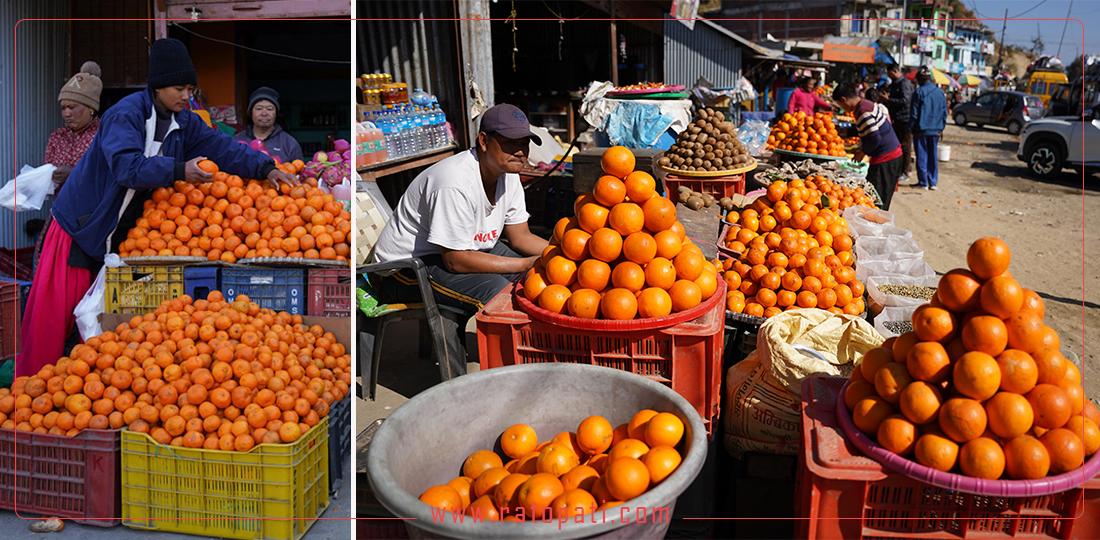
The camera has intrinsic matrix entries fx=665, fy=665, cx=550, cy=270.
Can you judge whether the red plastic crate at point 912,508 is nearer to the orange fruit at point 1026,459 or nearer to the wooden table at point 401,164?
the orange fruit at point 1026,459

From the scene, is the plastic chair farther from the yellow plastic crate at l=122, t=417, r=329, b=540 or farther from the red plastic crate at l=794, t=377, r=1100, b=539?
the red plastic crate at l=794, t=377, r=1100, b=539

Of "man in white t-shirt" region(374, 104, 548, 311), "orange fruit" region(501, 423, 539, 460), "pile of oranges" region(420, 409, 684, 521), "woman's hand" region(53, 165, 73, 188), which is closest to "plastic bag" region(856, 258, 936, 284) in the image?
"man in white t-shirt" region(374, 104, 548, 311)

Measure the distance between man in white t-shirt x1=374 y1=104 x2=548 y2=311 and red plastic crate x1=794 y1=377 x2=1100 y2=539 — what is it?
1864 millimetres

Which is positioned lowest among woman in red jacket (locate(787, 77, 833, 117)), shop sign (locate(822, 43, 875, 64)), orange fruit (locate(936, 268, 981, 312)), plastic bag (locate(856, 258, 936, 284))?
plastic bag (locate(856, 258, 936, 284))

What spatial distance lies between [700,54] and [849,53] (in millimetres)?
15708

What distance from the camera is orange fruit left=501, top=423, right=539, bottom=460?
213cm

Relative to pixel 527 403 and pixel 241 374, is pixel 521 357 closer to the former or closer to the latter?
pixel 527 403

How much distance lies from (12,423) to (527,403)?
2429mm

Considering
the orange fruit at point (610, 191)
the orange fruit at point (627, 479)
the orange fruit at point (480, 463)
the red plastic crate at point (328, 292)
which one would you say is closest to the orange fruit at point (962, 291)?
the orange fruit at point (627, 479)

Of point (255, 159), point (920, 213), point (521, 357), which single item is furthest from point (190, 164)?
point (920, 213)

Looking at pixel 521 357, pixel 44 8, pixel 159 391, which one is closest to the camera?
pixel 521 357

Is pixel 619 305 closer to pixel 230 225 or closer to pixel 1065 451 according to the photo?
pixel 1065 451

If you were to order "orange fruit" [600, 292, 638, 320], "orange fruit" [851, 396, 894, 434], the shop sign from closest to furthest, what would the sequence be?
1. "orange fruit" [851, 396, 894, 434]
2. "orange fruit" [600, 292, 638, 320]
3. the shop sign

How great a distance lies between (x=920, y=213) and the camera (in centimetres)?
1029
